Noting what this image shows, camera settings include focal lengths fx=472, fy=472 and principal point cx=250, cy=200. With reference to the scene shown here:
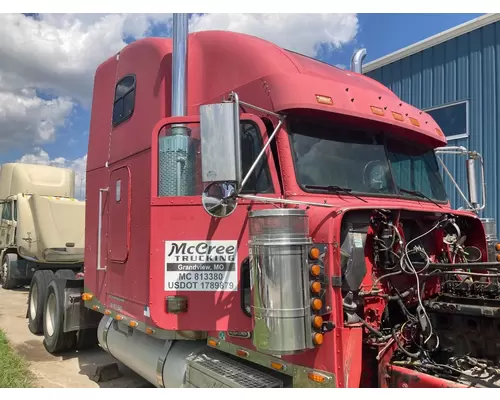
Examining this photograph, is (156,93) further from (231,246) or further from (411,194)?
(411,194)

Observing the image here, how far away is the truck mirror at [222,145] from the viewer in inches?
112

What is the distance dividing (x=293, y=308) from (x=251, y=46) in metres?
2.26

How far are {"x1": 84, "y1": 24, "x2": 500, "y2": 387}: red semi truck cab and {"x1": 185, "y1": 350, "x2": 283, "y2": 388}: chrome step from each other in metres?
0.02

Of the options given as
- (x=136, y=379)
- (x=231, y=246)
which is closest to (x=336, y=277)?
(x=231, y=246)

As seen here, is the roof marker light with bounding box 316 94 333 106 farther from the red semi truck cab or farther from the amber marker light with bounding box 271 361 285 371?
the amber marker light with bounding box 271 361 285 371

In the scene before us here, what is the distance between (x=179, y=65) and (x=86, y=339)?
14.6 feet

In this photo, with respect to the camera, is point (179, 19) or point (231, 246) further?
point (179, 19)

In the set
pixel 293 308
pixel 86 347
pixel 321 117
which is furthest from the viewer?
pixel 86 347

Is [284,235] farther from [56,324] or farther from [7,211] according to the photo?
[7,211]

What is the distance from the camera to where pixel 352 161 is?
3.81 meters

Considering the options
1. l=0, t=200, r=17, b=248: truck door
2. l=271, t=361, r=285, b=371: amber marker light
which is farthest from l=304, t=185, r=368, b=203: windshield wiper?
l=0, t=200, r=17, b=248: truck door

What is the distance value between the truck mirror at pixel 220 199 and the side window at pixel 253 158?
479 mm

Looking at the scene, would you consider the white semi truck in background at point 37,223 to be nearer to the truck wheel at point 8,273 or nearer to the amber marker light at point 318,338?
the truck wheel at point 8,273

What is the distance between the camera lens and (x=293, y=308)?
2.75 meters
